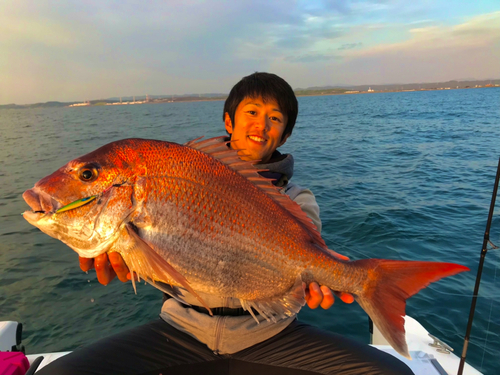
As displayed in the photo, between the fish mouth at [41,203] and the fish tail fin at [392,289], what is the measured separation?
1.94 meters

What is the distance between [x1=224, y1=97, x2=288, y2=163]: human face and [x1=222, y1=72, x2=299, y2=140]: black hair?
0.06 meters

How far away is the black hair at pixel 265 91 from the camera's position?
130 inches

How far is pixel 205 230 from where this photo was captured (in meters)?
1.82

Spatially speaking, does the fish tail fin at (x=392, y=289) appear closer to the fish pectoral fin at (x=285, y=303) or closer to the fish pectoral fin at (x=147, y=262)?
the fish pectoral fin at (x=285, y=303)

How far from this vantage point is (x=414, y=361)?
3.23m

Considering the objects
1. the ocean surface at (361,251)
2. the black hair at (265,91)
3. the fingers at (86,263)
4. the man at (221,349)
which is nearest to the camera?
the fingers at (86,263)

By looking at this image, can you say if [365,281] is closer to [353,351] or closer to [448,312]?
[353,351]

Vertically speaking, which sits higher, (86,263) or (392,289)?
(86,263)

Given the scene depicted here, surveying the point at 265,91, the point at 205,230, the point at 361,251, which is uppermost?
the point at 265,91

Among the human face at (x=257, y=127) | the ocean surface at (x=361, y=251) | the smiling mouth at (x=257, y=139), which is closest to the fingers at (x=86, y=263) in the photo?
the human face at (x=257, y=127)

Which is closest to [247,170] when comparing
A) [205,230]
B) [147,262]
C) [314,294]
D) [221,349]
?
[205,230]

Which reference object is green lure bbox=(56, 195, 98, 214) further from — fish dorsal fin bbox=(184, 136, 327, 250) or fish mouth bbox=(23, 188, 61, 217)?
fish dorsal fin bbox=(184, 136, 327, 250)

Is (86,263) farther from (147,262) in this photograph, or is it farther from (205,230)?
(205,230)

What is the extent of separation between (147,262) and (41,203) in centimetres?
68
